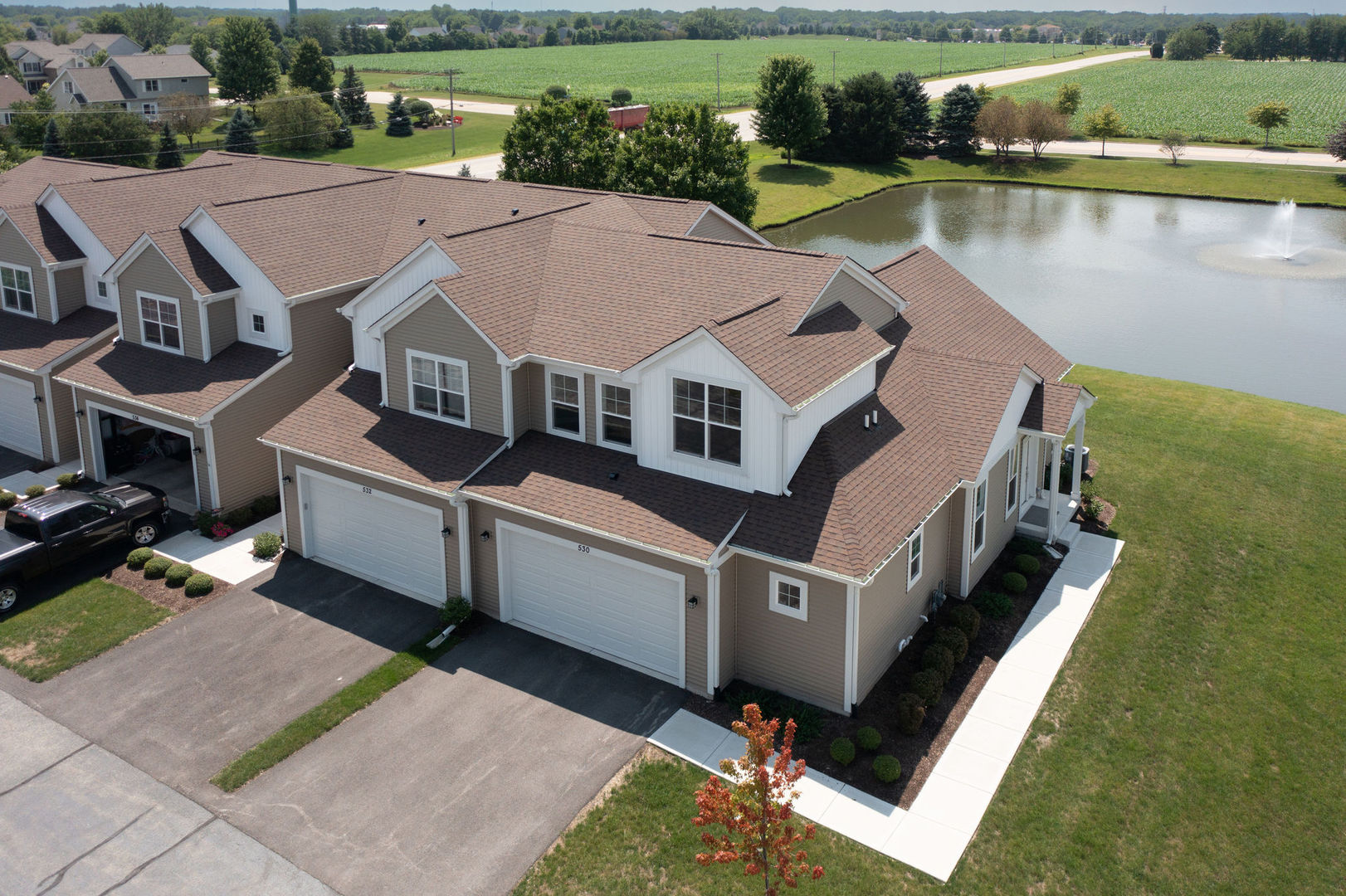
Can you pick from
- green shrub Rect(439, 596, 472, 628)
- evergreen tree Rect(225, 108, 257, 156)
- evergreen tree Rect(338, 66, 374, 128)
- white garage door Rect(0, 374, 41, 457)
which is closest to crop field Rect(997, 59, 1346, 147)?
evergreen tree Rect(338, 66, 374, 128)

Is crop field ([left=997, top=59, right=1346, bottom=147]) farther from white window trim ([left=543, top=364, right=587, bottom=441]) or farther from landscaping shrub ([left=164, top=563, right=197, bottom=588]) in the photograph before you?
landscaping shrub ([left=164, top=563, right=197, bottom=588])

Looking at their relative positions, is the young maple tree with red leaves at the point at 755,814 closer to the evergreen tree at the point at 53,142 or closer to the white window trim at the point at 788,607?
the white window trim at the point at 788,607

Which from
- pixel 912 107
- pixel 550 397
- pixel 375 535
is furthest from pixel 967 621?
pixel 912 107

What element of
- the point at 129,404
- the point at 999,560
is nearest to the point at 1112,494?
the point at 999,560

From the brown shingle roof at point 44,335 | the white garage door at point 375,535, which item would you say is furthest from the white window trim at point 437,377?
the brown shingle roof at point 44,335

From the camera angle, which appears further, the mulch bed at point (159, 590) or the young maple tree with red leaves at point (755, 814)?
the mulch bed at point (159, 590)

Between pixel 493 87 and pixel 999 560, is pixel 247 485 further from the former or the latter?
pixel 493 87
